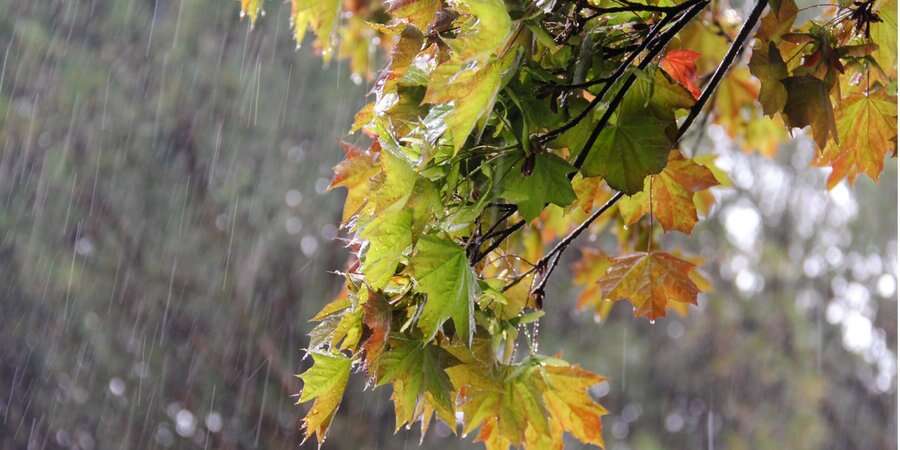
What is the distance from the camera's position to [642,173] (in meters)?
0.81

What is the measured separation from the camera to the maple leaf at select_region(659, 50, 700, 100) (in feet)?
3.20

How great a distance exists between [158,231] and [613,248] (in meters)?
2.44

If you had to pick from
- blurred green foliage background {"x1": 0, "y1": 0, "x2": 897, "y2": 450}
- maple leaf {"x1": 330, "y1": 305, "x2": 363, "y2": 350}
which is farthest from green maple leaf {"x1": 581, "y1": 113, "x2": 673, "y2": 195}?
blurred green foliage background {"x1": 0, "y1": 0, "x2": 897, "y2": 450}

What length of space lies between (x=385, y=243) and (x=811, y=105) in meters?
0.43

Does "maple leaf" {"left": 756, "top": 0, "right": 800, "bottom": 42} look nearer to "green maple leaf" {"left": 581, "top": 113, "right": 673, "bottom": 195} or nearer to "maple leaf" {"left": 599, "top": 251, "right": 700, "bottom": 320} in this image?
"green maple leaf" {"left": 581, "top": 113, "right": 673, "bottom": 195}

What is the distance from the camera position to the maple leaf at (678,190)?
3.23 ft

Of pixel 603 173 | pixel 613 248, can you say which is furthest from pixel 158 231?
pixel 603 173

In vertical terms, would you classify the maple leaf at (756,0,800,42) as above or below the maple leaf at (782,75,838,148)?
above

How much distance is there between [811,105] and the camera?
0.89 metres

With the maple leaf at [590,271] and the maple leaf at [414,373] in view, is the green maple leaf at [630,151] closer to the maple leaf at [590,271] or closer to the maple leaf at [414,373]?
the maple leaf at [414,373]

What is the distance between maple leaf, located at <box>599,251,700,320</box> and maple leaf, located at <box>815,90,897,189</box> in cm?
22

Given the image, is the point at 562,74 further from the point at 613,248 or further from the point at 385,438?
the point at 613,248

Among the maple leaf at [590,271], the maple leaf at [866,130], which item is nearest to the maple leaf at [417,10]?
the maple leaf at [866,130]

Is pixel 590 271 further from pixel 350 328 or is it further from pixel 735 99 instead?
pixel 350 328
